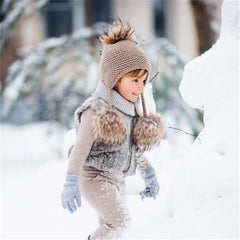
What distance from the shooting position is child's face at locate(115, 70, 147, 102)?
2521 millimetres

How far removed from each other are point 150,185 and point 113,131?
494 millimetres

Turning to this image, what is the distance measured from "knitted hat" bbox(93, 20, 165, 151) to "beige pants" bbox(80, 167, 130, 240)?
218 millimetres

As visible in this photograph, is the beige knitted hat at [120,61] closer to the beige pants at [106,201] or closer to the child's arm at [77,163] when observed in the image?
the child's arm at [77,163]

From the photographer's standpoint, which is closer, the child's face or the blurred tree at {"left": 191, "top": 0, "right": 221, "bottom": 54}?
the child's face

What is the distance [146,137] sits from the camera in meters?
2.57

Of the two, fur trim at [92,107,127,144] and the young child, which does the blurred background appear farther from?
fur trim at [92,107,127,144]

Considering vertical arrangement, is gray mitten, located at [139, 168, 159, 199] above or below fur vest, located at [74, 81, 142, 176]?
below

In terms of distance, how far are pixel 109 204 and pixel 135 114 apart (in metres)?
0.46

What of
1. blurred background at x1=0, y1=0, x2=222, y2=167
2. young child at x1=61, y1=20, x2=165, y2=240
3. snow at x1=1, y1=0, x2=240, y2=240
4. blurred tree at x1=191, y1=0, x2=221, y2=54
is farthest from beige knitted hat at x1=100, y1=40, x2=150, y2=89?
blurred tree at x1=191, y1=0, x2=221, y2=54

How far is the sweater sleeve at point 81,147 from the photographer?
240 cm

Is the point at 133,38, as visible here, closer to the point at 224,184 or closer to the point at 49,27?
the point at 224,184

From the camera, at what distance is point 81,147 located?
2416mm

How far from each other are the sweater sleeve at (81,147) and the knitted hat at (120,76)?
0.04 meters

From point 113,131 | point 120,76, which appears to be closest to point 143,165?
point 113,131
